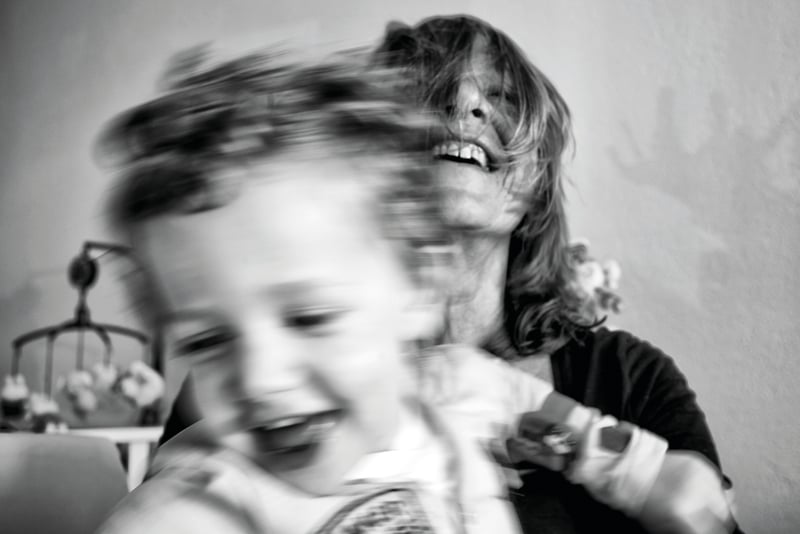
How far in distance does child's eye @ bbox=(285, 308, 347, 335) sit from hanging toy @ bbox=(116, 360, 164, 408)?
2.78 feet

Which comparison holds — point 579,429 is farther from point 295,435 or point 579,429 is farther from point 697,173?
point 697,173

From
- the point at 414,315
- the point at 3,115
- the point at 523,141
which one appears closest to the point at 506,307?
the point at 523,141

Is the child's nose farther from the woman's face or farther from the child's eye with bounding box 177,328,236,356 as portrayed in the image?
the woman's face

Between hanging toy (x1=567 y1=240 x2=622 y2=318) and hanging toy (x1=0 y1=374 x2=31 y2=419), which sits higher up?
hanging toy (x1=567 y1=240 x2=622 y2=318)

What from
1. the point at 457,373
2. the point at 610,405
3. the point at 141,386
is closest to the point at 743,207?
the point at 610,405

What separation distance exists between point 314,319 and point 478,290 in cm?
26

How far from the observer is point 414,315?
31 centimetres

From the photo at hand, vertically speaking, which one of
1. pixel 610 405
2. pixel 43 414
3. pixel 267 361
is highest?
pixel 267 361

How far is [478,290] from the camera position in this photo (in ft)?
1.68

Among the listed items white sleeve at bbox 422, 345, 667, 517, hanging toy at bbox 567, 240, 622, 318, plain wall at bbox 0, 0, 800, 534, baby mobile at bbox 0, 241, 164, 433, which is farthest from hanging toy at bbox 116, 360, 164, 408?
white sleeve at bbox 422, 345, 667, 517

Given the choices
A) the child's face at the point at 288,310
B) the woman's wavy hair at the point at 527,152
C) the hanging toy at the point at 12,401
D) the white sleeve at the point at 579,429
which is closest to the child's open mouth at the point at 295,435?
the child's face at the point at 288,310

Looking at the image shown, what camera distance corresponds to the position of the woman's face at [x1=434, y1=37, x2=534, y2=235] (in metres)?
0.42

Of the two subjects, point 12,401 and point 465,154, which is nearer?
point 465,154

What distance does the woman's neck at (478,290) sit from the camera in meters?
0.47
